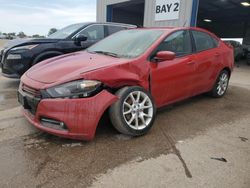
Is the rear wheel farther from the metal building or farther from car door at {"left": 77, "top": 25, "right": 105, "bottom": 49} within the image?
car door at {"left": 77, "top": 25, "right": 105, "bottom": 49}

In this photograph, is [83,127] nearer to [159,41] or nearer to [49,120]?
[49,120]

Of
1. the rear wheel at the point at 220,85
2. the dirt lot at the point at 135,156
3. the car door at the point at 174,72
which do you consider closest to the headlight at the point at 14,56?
the dirt lot at the point at 135,156

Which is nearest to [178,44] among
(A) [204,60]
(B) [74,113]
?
(A) [204,60]

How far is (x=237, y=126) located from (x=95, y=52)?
2.53m

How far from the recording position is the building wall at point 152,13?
10602 millimetres

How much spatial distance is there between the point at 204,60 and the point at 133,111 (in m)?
2.07

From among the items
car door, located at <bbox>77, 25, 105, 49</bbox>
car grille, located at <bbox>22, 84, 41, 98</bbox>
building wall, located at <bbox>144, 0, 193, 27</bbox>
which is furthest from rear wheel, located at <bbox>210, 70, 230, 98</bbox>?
building wall, located at <bbox>144, 0, 193, 27</bbox>

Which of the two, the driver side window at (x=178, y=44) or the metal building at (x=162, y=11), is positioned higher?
the metal building at (x=162, y=11)

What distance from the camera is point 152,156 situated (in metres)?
3.04

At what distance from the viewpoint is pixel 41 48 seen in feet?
20.0

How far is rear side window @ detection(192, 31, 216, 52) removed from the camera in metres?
4.85

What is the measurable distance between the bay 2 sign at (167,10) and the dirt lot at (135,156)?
25.2 ft

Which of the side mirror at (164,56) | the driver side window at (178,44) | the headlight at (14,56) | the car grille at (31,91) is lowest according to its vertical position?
the car grille at (31,91)

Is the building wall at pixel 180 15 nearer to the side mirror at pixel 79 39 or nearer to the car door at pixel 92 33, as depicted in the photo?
the car door at pixel 92 33
